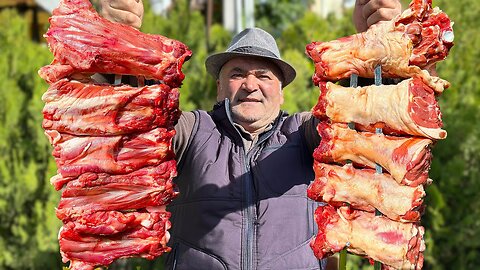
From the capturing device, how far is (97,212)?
299 cm

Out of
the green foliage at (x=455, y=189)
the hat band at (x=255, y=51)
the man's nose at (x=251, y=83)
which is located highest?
the hat band at (x=255, y=51)

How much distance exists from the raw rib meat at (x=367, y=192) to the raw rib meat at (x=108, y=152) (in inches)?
24.8

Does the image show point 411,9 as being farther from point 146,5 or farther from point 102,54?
point 146,5

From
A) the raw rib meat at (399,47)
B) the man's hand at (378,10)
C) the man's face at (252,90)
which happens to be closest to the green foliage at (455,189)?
the man's face at (252,90)

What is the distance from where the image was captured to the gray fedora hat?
12.8 ft

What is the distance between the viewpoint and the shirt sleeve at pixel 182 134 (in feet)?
12.3

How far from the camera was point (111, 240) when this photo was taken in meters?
3.03

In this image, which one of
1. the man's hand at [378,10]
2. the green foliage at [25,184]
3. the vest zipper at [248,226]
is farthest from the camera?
the green foliage at [25,184]

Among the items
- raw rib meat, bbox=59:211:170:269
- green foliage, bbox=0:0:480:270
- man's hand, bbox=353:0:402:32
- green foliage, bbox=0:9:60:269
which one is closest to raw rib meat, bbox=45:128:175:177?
raw rib meat, bbox=59:211:170:269

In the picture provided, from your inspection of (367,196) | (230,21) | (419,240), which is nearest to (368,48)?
(367,196)

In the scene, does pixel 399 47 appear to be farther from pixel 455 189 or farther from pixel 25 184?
pixel 25 184

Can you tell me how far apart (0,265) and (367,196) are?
4873 millimetres

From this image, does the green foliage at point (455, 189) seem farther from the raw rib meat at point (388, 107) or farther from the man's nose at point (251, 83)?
the raw rib meat at point (388, 107)

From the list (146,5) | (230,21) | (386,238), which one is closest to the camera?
(386,238)
